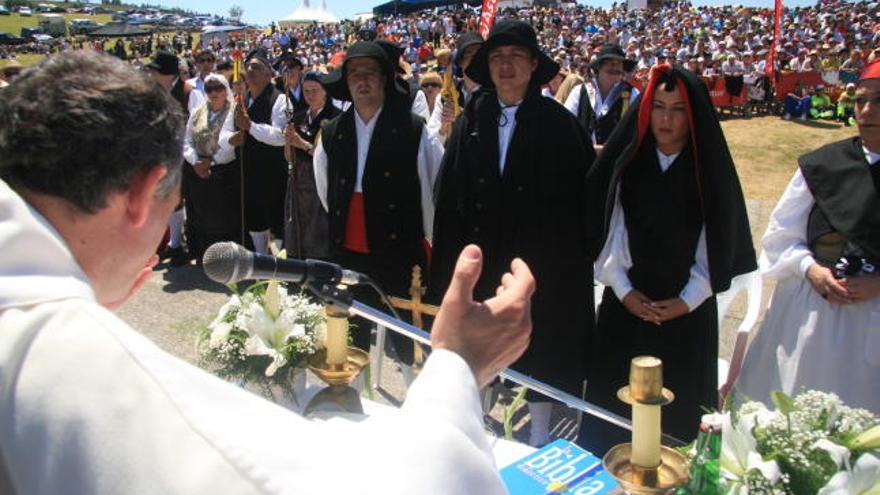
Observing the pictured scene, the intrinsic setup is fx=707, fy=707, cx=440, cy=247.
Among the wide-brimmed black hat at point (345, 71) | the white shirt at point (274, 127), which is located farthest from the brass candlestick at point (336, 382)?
the white shirt at point (274, 127)

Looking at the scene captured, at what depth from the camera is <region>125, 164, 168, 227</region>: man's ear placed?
1125mm

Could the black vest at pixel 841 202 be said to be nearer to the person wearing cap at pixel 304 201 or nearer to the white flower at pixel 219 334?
the white flower at pixel 219 334

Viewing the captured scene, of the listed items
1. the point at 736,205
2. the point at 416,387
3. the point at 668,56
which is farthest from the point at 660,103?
the point at 668,56

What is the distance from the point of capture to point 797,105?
55.0ft

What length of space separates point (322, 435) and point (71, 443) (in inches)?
11.4

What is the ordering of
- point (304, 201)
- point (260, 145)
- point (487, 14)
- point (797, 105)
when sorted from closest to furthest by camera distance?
1. point (304, 201)
2. point (260, 145)
3. point (487, 14)
4. point (797, 105)

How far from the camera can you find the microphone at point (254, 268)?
5.17ft

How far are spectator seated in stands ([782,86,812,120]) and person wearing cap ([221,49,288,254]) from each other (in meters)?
14.1

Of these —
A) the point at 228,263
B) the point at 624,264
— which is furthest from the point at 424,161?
the point at 228,263

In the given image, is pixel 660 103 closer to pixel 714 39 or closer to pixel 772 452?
pixel 772 452

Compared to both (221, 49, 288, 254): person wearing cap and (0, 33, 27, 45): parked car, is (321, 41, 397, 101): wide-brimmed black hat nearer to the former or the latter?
(221, 49, 288, 254): person wearing cap

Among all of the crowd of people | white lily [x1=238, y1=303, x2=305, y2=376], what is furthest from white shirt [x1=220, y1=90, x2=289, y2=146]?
white lily [x1=238, y1=303, x2=305, y2=376]

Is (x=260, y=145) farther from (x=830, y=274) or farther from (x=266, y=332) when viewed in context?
(x=830, y=274)

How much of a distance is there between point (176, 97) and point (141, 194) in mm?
6917
